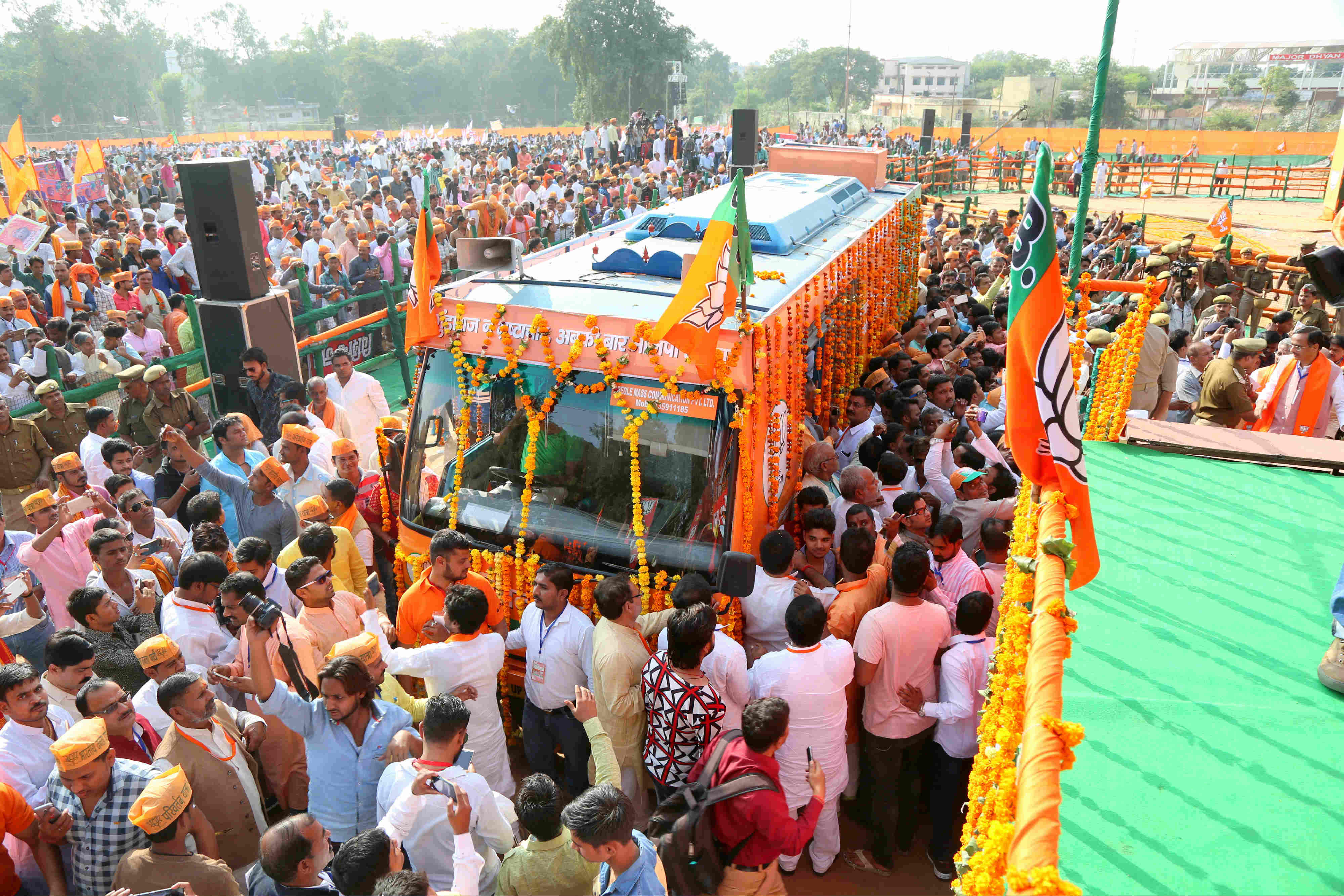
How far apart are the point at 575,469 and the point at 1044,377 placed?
2.74m


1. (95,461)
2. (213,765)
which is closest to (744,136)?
(95,461)

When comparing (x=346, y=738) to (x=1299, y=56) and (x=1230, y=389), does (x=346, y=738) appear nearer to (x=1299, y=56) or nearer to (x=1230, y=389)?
(x=1230, y=389)

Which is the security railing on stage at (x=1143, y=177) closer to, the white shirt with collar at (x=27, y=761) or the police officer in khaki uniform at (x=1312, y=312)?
the police officer in khaki uniform at (x=1312, y=312)

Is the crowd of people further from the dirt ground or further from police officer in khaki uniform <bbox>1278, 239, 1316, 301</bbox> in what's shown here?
the dirt ground

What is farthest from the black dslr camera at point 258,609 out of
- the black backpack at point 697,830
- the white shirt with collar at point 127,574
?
the black backpack at point 697,830

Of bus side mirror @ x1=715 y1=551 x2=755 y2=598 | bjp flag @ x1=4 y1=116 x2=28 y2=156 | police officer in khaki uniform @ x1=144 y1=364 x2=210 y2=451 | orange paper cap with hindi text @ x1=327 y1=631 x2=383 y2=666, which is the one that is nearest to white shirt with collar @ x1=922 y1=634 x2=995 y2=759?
bus side mirror @ x1=715 y1=551 x2=755 y2=598

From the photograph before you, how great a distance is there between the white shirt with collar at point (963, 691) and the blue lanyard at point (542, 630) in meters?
1.98

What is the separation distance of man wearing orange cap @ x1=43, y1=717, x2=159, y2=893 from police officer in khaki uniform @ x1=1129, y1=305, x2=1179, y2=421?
858cm

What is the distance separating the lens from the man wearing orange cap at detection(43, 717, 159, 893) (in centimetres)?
341

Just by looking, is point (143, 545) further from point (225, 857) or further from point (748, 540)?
point (748, 540)

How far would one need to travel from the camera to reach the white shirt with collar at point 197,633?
15.2 ft

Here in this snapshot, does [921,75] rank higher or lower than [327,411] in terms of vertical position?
Answer: higher

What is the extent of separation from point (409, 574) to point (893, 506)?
3.25 metres

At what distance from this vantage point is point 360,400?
7953 millimetres
